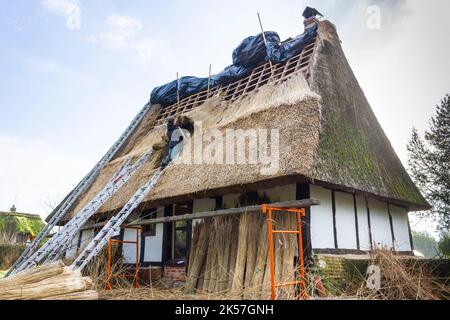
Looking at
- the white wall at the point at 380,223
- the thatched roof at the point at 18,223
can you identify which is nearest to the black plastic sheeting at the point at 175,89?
the white wall at the point at 380,223

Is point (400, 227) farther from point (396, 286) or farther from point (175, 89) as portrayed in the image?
point (175, 89)

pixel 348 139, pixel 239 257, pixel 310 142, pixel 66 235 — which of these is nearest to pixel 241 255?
pixel 239 257

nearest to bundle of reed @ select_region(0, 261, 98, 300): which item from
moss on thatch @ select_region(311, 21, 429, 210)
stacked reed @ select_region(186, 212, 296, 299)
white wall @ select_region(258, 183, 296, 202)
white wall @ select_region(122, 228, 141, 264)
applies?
stacked reed @ select_region(186, 212, 296, 299)

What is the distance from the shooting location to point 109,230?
756cm

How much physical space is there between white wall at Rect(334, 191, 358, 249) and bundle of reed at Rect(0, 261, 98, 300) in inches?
216

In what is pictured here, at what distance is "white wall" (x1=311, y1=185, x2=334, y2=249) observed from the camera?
7.19 meters

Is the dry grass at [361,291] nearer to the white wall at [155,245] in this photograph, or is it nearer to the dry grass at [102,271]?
the dry grass at [102,271]

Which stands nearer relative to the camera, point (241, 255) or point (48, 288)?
point (48, 288)

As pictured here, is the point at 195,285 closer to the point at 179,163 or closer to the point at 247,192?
the point at 247,192

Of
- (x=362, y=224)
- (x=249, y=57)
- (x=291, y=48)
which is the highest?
(x=249, y=57)

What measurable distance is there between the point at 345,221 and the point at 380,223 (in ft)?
6.46

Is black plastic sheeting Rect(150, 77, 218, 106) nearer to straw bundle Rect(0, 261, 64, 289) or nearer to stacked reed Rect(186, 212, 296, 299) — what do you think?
stacked reed Rect(186, 212, 296, 299)
